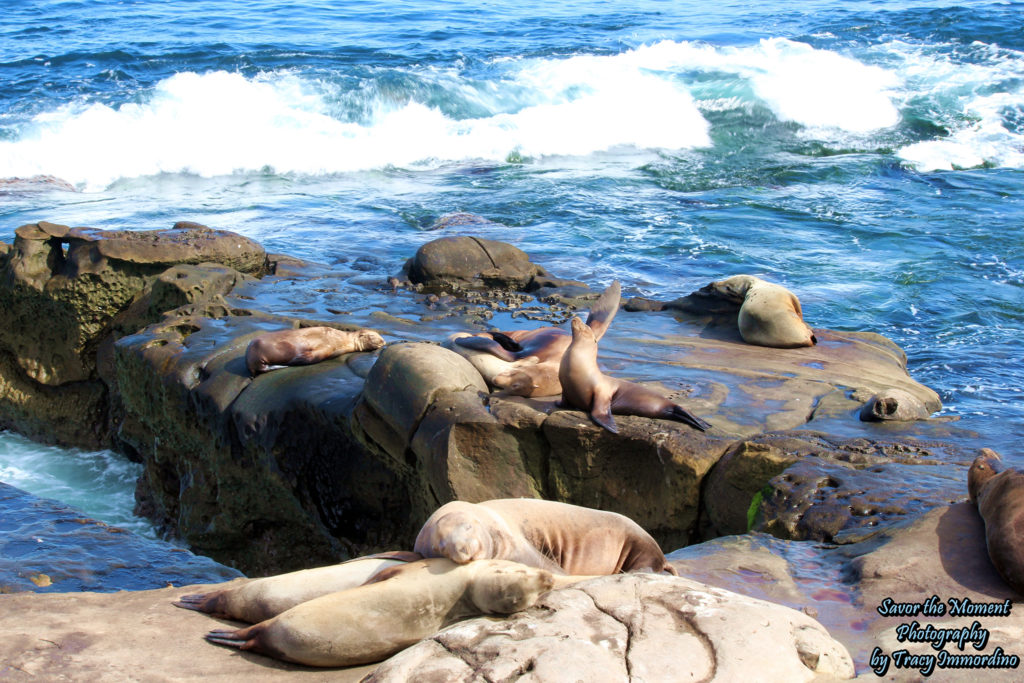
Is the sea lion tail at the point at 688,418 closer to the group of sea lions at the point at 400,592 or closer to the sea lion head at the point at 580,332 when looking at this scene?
the sea lion head at the point at 580,332

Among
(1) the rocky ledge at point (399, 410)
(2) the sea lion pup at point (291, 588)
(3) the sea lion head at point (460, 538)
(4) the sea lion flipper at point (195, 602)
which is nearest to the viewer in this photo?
(3) the sea lion head at point (460, 538)

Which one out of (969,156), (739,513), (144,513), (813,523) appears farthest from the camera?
(969,156)

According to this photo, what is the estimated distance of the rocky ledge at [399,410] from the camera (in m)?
5.47

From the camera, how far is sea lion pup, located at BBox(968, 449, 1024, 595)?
12.4 feet

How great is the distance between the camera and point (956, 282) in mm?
12680

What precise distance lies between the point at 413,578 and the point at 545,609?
491mm

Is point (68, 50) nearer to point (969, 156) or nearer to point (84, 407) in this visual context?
point (84, 407)

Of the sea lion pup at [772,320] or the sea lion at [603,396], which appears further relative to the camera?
the sea lion pup at [772,320]

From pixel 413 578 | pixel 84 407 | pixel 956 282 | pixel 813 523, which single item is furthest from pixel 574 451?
pixel 956 282

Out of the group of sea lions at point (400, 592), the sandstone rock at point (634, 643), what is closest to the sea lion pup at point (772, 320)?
the group of sea lions at point (400, 592)

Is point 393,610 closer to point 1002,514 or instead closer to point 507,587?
point 507,587

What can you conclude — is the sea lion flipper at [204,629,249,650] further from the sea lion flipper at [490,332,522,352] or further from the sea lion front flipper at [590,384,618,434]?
the sea lion flipper at [490,332,522,352]

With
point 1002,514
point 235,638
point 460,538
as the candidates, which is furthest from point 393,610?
point 1002,514

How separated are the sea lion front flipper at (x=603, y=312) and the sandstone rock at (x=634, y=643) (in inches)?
144
